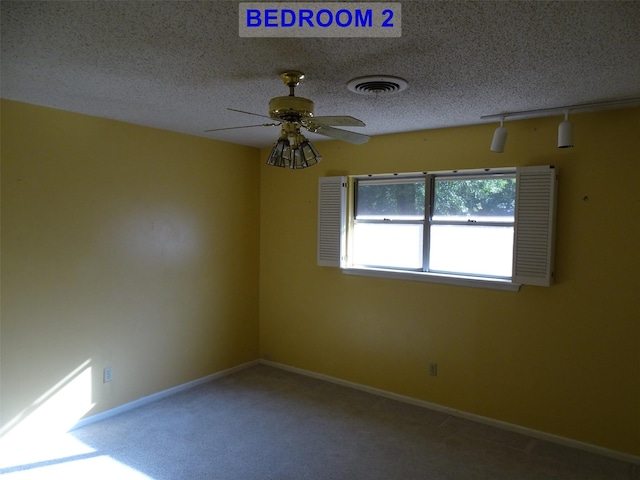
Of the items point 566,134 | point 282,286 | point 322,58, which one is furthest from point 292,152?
point 282,286

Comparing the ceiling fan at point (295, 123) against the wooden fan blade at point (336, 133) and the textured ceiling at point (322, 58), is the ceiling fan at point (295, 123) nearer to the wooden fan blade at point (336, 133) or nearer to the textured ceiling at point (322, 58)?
the wooden fan blade at point (336, 133)

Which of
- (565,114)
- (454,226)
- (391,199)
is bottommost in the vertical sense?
(454,226)

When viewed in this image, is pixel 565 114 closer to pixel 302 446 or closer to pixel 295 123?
pixel 295 123

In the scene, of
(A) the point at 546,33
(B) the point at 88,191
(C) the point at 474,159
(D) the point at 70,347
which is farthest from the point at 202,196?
(A) the point at 546,33

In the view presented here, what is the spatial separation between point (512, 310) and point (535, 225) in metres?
0.69

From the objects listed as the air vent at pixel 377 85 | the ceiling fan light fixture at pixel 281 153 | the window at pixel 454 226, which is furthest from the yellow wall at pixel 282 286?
the ceiling fan light fixture at pixel 281 153

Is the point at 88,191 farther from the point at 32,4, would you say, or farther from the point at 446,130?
the point at 446,130

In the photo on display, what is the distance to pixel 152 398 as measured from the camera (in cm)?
395

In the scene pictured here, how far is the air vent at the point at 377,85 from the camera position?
2387 millimetres

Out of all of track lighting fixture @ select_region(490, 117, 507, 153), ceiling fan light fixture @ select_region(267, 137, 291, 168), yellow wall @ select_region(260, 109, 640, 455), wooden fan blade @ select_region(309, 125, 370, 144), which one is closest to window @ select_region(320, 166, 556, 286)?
yellow wall @ select_region(260, 109, 640, 455)

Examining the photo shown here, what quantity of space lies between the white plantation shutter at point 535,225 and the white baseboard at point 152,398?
299 cm

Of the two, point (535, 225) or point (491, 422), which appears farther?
point (491, 422)

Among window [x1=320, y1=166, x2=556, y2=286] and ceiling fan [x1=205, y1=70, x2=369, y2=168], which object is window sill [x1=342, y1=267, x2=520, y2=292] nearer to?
window [x1=320, y1=166, x2=556, y2=286]

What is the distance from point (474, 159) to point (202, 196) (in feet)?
8.35
